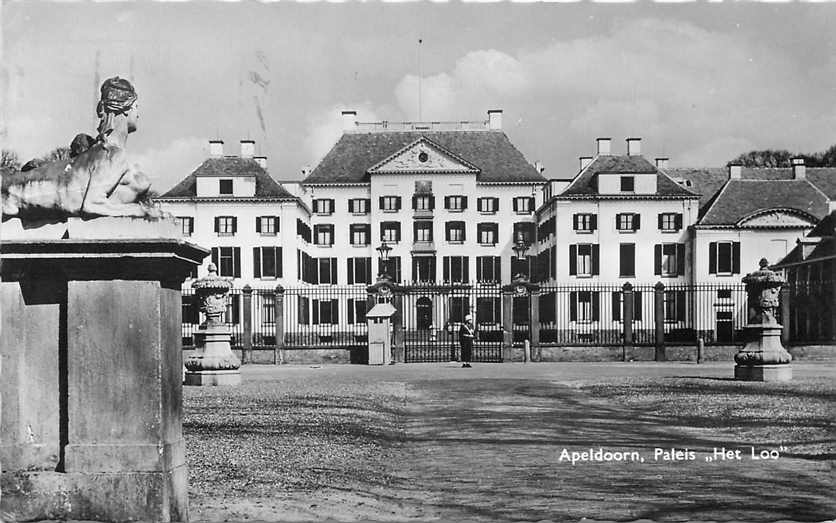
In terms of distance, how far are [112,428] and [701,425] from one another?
313 inches

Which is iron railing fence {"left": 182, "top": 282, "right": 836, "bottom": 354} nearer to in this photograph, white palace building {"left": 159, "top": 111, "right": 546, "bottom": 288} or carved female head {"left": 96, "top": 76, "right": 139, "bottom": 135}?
white palace building {"left": 159, "top": 111, "right": 546, "bottom": 288}

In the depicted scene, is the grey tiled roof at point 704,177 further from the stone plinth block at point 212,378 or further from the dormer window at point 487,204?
the stone plinth block at point 212,378

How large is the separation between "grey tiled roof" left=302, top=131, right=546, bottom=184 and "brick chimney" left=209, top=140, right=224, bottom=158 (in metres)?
5.61

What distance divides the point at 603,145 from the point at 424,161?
11.3 metres

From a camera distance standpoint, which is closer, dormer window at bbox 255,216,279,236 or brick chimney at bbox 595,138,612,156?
dormer window at bbox 255,216,279,236

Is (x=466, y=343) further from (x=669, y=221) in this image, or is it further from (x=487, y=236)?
(x=487, y=236)

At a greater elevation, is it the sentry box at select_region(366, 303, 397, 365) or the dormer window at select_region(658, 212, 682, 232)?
the dormer window at select_region(658, 212, 682, 232)

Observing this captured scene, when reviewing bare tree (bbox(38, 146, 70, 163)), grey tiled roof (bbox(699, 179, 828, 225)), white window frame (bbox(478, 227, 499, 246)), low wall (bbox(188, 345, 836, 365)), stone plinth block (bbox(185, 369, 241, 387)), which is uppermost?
grey tiled roof (bbox(699, 179, 828, 225))

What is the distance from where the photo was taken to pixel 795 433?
10445 millimetres

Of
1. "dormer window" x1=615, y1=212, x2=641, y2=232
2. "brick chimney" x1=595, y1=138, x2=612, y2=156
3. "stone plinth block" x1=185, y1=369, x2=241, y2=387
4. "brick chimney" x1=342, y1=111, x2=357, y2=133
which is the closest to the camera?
"stone plinth block" x1=185, y1=369, x2=241, y2=387

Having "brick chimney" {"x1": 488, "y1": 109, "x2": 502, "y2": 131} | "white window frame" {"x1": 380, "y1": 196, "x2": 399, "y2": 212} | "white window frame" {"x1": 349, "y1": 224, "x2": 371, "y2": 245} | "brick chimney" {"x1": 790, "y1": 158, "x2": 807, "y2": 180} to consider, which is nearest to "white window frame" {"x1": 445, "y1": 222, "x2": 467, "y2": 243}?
"white window frame" {"x1": 380, "y1": 196, "x2": 399, "y2": 212}

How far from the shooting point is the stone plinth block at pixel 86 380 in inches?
210

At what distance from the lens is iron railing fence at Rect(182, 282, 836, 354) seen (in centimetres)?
2867

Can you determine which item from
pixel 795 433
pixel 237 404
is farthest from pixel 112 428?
pixel 237 404
